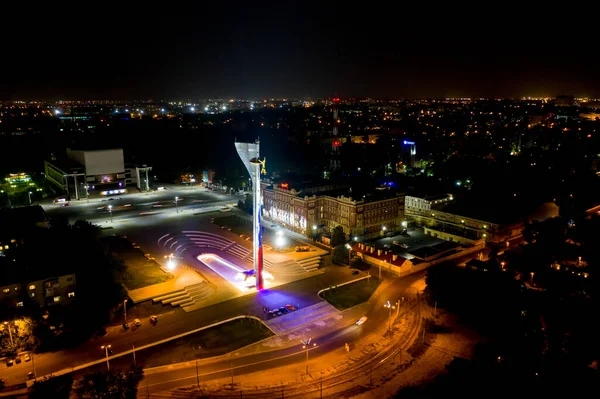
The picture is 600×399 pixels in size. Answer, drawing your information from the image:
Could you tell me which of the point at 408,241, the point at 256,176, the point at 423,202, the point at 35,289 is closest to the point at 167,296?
the point at 35,289

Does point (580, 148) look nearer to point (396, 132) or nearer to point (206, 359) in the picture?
point (396, 132)

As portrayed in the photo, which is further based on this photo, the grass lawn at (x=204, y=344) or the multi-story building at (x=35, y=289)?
the multi-story building at (x=35, y=289)

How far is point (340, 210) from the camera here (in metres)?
40.3

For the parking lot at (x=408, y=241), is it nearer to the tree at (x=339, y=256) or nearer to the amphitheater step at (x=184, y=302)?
the tree at (x=339, y=256)

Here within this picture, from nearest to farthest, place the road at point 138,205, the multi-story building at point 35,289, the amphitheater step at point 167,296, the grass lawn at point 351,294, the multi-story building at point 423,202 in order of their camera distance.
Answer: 1. the multi-story building at point 35,289
2. the amphitheater step at point 167,296
3. the grass lawn at point 351,294
4. the multi-story building at point 423,202
5. the road at point 138,205

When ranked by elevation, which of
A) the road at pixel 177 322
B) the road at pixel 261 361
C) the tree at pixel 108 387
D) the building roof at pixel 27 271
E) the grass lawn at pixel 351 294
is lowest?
the road at pixel 261 361

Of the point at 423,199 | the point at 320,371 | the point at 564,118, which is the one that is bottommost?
the point at 320,371

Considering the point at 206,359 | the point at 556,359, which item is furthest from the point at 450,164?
the point at 206,359

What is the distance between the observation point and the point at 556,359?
67.5 feet

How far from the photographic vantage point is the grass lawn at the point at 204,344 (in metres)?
21.3

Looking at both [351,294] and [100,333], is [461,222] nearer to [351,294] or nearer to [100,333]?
[351,294]

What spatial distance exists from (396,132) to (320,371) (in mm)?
102567

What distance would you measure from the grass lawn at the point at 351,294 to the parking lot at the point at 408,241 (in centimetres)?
670

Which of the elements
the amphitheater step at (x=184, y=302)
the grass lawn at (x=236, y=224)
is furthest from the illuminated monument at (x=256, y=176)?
the grass lawn at (x=236, y=224)
